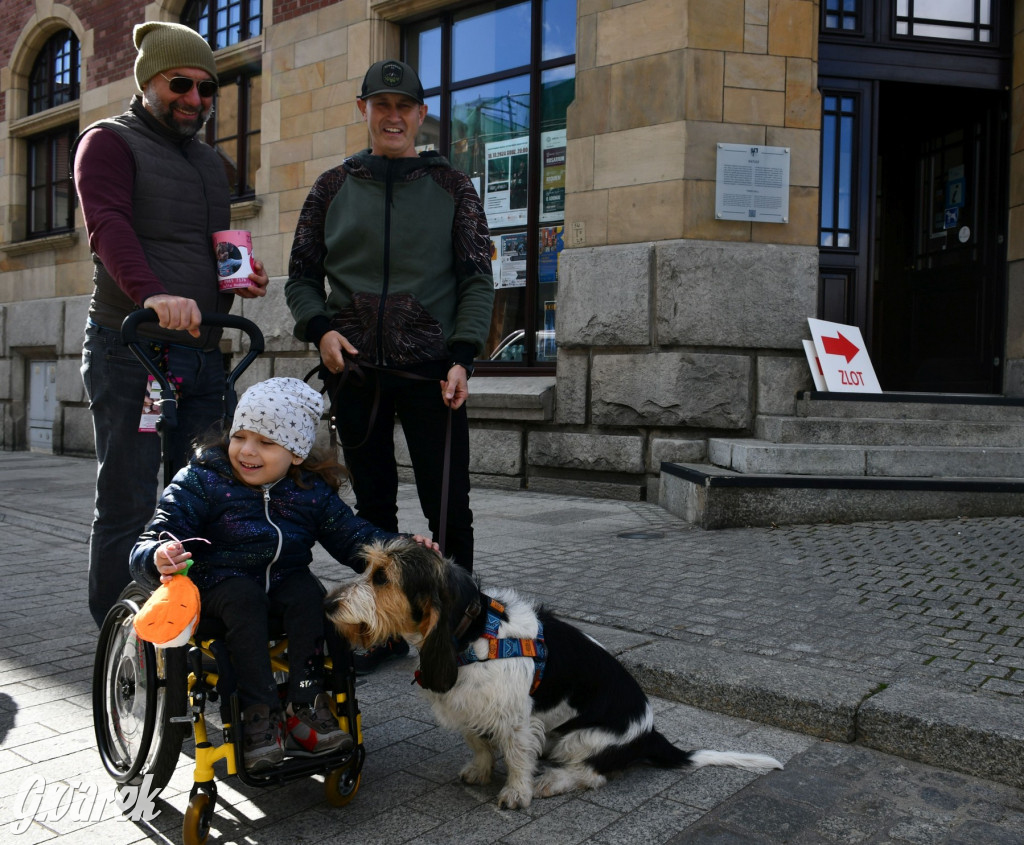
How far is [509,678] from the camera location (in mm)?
2469

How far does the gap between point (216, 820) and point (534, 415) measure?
5.92 meters

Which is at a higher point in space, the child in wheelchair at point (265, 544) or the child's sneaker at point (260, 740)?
the child in wheelchair at point (265, 544)

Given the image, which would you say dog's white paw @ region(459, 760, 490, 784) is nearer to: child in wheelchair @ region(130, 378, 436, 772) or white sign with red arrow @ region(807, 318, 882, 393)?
child in wheelchair @ region(130, 378, 436, 772)

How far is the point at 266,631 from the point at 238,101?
10503 mm

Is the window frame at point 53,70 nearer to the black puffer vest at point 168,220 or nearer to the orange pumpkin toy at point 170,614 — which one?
the black puffer vest at point 168,220

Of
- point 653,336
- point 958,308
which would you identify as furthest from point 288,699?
point 958,308

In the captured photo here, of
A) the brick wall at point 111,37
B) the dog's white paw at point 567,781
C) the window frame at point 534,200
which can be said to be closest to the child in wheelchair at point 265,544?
the dog's white paw at point 567,781

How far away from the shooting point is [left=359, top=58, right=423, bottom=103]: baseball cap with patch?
11.3ft

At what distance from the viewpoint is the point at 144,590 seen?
2443mm

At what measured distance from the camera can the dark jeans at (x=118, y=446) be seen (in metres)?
3.46

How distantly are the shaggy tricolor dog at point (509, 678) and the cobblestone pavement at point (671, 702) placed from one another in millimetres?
82

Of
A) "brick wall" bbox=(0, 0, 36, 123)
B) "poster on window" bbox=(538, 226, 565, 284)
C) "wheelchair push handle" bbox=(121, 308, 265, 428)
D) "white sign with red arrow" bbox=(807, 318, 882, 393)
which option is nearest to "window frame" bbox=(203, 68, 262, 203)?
"poster on window" bbox=(538, 226, 565, 284)

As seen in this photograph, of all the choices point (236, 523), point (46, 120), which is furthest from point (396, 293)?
point (46, 120)

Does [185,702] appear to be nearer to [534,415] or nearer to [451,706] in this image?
[451,706]
